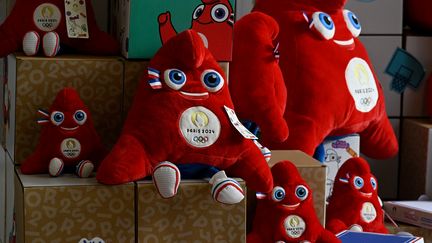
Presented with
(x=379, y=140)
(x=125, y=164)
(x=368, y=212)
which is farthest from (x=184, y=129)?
(x=379, y=140)

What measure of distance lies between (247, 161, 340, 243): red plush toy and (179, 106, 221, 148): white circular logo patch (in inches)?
10.0

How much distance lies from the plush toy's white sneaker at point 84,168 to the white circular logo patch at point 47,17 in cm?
38

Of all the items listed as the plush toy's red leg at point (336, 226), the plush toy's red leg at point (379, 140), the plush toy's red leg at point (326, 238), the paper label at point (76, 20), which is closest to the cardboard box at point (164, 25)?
the paper label at point (76, 20)

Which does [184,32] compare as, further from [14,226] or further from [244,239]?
[14,226]

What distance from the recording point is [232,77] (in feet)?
7.32

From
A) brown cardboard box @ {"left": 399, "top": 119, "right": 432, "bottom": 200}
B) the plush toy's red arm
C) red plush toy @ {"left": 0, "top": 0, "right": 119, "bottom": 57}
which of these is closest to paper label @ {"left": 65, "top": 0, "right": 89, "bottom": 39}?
red plush toy @ {"left": 0, "top": 0, "right": 119, "bottom": 57}

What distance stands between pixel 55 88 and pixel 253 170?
1.61 ft

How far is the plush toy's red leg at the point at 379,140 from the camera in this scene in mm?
2702

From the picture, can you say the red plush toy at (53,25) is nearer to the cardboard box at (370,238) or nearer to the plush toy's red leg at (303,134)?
the plush toy's red leg at (303,134)

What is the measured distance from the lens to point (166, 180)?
171cm

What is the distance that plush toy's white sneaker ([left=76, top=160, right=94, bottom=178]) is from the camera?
1.81 meters

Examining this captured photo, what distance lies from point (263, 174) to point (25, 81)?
1.88 ft

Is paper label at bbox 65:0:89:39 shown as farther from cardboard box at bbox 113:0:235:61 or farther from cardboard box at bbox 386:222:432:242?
cardboard box at bbox 386:222:432:242

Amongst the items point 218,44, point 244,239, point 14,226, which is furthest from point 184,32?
point 14,226
